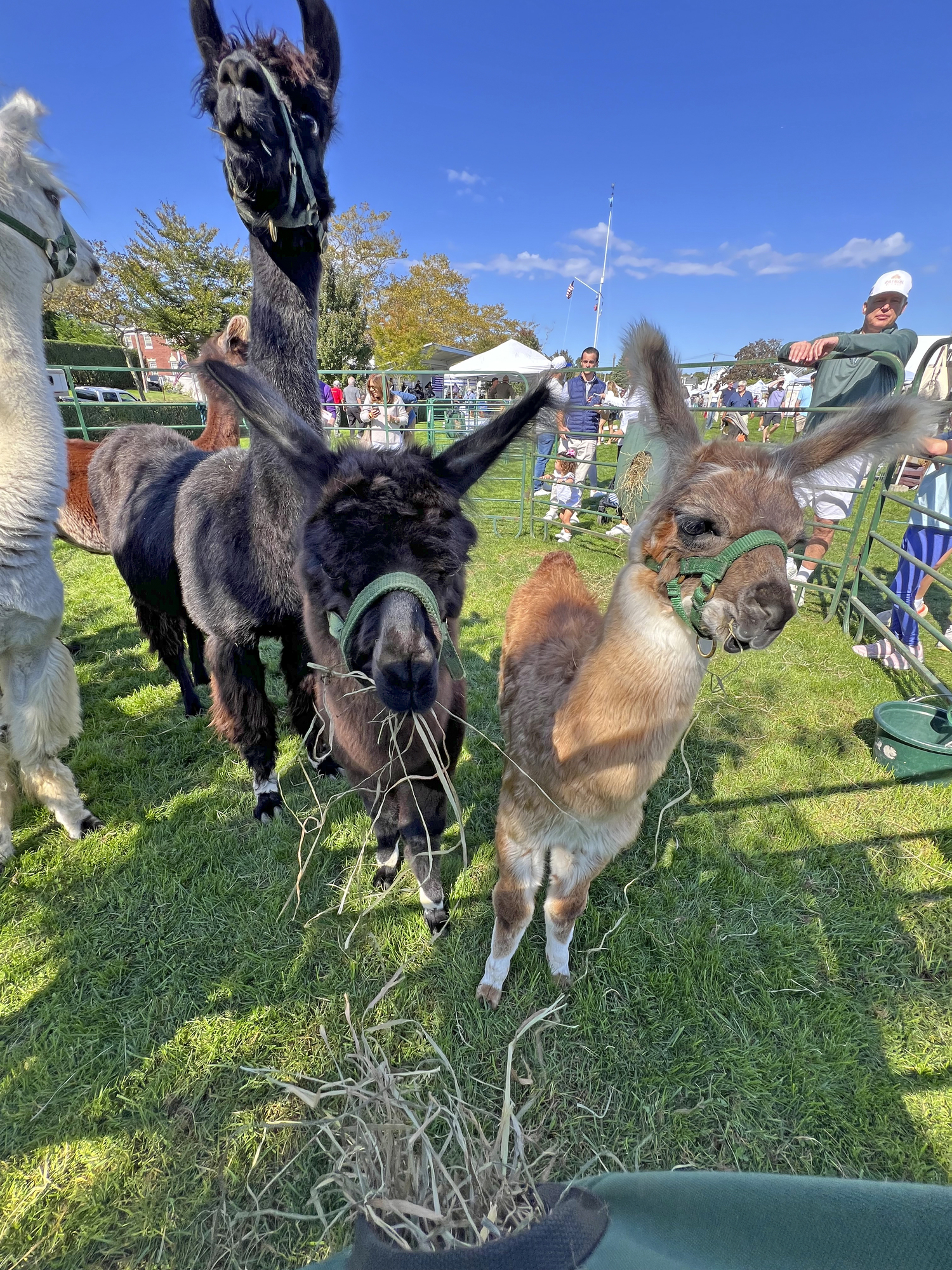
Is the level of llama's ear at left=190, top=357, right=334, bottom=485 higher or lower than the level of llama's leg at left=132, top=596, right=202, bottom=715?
higher

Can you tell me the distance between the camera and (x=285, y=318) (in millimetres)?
2168

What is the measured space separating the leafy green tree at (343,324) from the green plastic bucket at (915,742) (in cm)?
2499

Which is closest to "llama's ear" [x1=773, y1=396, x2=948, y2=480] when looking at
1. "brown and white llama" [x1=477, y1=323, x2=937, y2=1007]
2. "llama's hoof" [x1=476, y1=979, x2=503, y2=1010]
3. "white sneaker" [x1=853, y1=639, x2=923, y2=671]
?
"brown and white llama" [x1=477, y1=323, x2=937, y2=1007]

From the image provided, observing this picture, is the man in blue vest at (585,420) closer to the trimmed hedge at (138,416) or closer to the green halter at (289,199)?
the green halter at (289,199)

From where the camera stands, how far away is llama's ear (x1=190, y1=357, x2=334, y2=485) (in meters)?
1.67

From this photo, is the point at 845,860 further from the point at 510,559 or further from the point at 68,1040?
the point at 510,559

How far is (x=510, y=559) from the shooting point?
7.30 m

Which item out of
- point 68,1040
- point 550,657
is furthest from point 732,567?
point 68,1040

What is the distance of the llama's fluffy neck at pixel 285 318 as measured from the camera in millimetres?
2154

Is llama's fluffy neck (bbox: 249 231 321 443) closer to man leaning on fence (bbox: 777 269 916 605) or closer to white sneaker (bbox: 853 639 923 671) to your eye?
man leaning on fence (bbox: 777 269 916 605)

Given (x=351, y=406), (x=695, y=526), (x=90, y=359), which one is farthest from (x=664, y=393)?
(x=90, y=359)

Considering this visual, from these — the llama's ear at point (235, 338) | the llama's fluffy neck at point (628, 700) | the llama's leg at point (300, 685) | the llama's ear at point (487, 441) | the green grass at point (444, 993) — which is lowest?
the green grass at point (444, 993)

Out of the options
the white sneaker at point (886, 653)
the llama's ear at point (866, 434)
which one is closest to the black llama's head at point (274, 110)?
the llama's ear at point (866, 434)

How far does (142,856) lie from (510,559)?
18.4 feet
